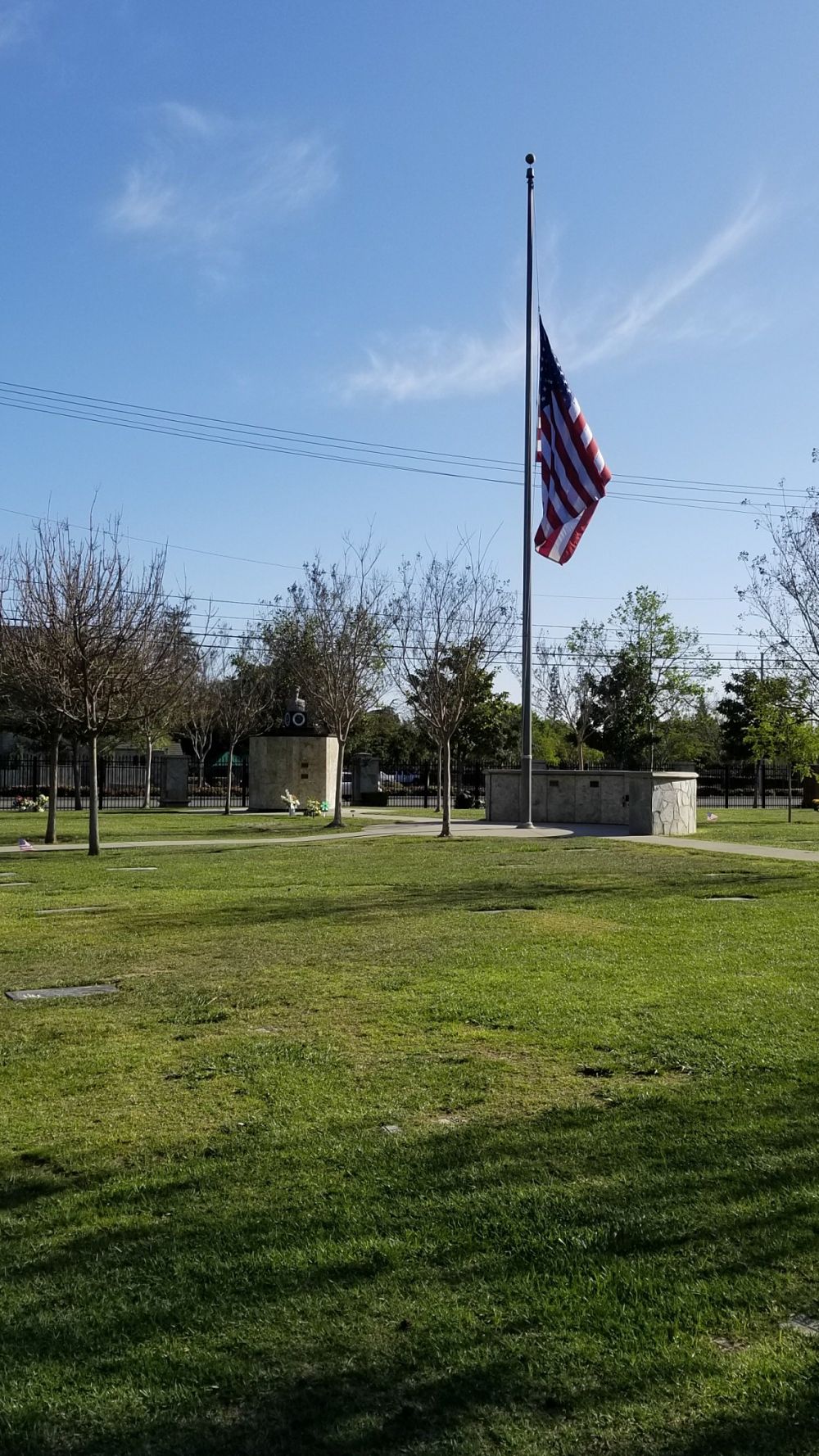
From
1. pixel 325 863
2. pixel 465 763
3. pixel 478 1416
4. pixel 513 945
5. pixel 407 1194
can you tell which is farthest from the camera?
pixel 465 763

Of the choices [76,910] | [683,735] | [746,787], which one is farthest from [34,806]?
[746,787]

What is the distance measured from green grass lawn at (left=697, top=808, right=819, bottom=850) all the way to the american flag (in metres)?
6.51

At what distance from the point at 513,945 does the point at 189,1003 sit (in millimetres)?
3048

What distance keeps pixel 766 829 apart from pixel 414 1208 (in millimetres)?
24814

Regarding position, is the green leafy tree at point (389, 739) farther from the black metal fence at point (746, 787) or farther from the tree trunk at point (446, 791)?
the tree trunk at point (446, 791)

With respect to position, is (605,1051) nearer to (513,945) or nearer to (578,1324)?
(578,1324)

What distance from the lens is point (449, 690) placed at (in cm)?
2611

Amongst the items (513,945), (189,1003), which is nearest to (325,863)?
(513,945)

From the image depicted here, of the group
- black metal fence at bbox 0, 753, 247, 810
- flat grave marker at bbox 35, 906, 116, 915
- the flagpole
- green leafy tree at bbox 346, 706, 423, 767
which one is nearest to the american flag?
the flagpole

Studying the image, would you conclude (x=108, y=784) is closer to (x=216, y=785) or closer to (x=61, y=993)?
(x=216, y=785)

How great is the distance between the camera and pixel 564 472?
21.2 m

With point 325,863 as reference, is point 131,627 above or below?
above

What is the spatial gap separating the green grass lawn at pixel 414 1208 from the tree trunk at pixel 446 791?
1589 cm

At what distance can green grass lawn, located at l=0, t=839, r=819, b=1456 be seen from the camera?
8.82ft
